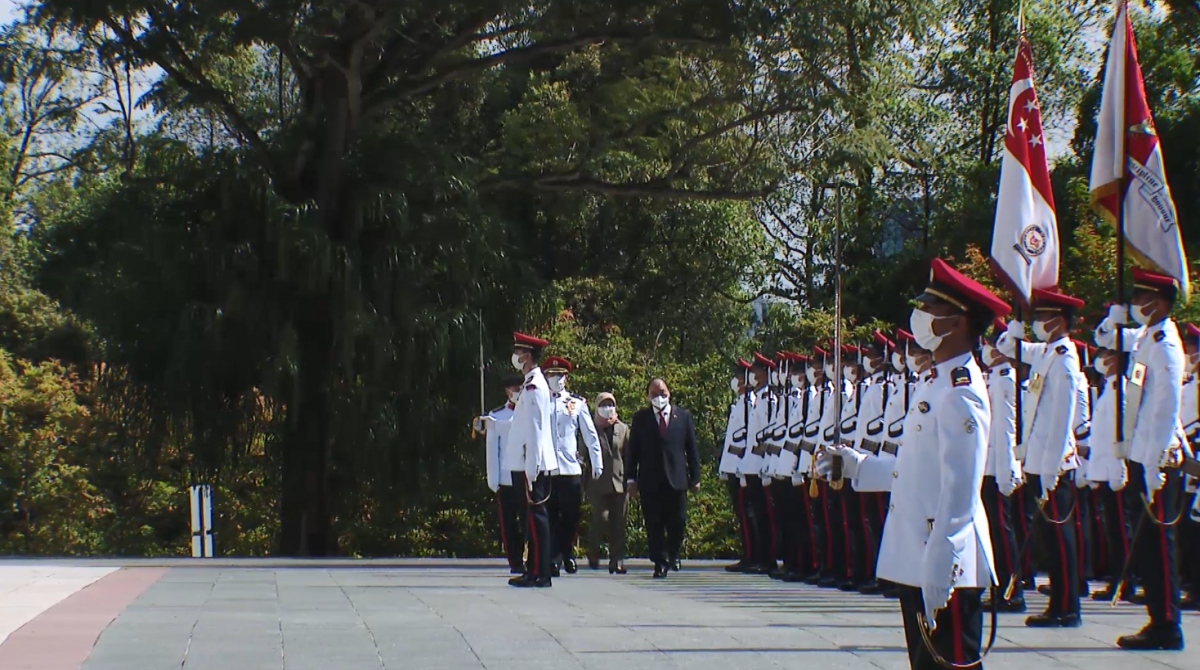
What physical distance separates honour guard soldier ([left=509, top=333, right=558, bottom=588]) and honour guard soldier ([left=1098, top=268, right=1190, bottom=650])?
519 centimetres

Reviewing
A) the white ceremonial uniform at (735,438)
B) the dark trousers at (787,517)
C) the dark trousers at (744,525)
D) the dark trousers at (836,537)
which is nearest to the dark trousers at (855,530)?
the dark trousers at (836,537)

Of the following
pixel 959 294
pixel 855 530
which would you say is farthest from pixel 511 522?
pixel 959 294

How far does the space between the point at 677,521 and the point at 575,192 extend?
30.9ft

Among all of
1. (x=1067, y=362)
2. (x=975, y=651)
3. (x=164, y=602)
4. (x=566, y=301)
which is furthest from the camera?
(x=566, y=301)

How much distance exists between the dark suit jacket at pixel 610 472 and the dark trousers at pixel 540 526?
315 centimetres

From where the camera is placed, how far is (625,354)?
25375 mm

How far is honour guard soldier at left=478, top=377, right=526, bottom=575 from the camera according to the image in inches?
625

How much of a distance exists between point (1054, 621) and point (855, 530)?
3.80 meters

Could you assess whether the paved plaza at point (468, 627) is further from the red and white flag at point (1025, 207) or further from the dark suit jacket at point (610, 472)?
the red and white flag at point (1025, 207)

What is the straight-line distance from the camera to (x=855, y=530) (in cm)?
1488

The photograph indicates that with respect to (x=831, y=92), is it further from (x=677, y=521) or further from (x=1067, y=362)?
(x=1067, y=362)

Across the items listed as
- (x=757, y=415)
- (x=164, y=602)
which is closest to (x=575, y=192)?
(x=757, y=415)

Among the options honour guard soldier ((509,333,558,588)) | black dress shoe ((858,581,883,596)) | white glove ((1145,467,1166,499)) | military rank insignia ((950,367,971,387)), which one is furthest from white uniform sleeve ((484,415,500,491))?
military rank insignia ((950,367,971,387))

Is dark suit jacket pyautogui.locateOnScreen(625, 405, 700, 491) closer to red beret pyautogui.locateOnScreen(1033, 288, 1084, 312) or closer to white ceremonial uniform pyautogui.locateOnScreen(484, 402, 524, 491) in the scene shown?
white ceremonial uniform pyautogui.locateOnScreen(484, 402, 524, 491)
